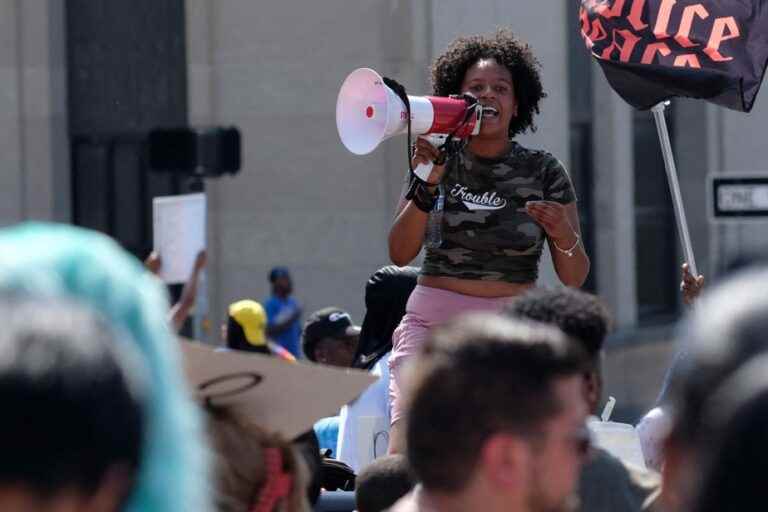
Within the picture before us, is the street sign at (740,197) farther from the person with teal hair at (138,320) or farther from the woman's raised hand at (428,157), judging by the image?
the person with teal hair at (138,320)

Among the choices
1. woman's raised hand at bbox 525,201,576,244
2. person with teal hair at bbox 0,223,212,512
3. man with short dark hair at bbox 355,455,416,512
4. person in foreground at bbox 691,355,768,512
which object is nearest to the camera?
person in foreground at bbox 691,355,768,512

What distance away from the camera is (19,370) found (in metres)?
1.55

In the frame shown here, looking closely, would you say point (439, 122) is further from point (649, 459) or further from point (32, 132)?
point (32, 132)

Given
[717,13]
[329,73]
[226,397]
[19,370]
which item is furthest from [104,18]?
[19,370]

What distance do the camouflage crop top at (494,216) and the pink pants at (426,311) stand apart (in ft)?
0.25

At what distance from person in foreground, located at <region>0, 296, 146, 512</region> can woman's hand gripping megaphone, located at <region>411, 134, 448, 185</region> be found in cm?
365

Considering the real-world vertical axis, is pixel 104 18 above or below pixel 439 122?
above

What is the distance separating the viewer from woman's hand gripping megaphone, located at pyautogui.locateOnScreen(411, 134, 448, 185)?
5254 millimetres

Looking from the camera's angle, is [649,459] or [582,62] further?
[582,62]

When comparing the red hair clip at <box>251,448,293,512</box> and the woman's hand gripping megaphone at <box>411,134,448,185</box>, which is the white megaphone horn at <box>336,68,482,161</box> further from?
the red hair clip at <box>251,448,293,512</box>

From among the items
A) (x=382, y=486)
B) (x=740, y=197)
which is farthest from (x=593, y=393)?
(x=740, y=197)

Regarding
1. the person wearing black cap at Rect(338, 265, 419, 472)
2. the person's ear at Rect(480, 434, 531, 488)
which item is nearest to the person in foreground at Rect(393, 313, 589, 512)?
the person's ear at Rect(480, 434, 531, 488)

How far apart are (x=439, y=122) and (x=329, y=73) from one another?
449 inches

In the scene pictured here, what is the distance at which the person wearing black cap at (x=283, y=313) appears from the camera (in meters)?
14.4
